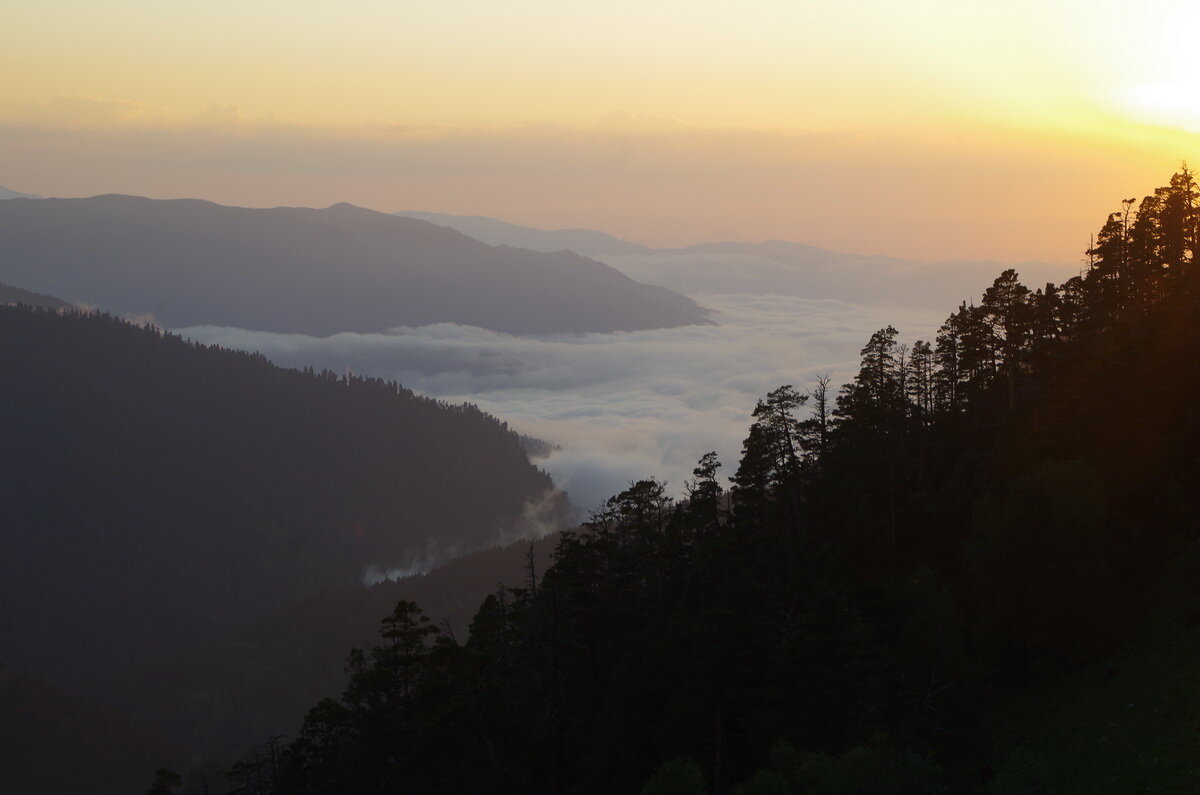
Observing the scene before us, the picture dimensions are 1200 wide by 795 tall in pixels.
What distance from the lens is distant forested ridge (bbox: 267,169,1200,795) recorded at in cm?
4359

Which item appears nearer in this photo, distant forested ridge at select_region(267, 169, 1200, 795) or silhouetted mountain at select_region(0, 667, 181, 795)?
distant forested ridge at select_region(267, 169, 1200, 795)

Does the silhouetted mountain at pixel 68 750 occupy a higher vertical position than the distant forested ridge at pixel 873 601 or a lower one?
lower

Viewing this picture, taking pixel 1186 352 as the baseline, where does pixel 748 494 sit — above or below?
below

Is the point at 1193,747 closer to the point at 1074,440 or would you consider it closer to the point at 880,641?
the point at 880,641

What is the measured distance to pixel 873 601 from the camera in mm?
52469

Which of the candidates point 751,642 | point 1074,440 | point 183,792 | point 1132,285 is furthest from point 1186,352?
point 183,792

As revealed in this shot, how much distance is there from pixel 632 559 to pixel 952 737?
22738 millimetres

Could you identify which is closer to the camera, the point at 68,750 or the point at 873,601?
the point at 873,601

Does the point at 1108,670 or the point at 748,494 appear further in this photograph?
the point at 748,494

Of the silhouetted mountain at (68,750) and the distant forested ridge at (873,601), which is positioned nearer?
the distant forested ridge at (873,601)

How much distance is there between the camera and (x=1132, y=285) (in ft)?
252

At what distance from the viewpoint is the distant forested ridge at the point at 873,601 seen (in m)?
43.6

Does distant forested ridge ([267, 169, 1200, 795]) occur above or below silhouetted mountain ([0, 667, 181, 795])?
above

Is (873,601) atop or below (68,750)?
atop
